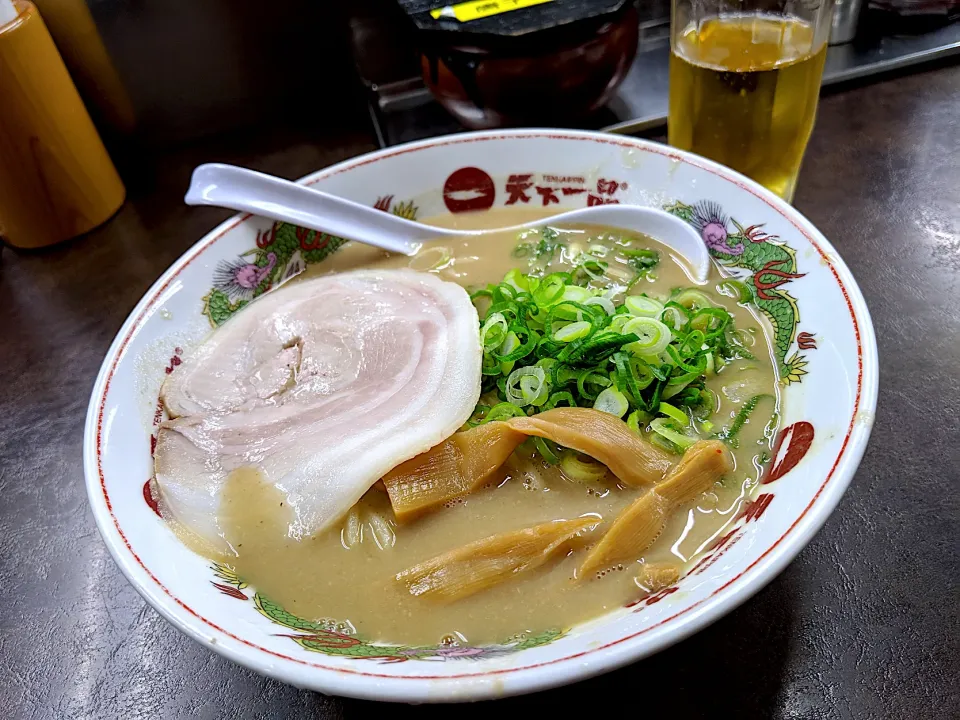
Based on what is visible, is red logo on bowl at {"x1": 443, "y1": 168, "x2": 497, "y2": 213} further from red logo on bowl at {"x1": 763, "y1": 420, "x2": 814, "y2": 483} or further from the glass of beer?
red logo on bowl at {"x1": 763, "y1": 420, "x2": 814, "y2": 483}

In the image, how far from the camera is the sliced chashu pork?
93 centimetres

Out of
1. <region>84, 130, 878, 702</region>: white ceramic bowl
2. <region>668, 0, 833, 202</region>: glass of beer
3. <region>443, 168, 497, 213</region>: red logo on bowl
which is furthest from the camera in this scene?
<region>443, 168, 497, 213</region>: red logo on bowl

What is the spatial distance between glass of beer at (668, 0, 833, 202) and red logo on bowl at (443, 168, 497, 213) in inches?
16.4

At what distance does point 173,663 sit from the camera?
921mm

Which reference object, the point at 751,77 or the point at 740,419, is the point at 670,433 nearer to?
the point at 740,419

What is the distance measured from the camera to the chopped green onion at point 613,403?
3.17 ft

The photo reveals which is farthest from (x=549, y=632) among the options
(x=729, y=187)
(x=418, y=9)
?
(x=418, y=9)

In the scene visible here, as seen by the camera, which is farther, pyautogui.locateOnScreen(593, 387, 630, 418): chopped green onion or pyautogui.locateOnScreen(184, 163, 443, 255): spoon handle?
pyautogui.locateOnScreen(184, 163, 443, 255): spoon handle

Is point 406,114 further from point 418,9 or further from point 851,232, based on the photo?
point 851,232

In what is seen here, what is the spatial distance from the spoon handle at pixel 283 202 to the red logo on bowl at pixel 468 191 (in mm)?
141

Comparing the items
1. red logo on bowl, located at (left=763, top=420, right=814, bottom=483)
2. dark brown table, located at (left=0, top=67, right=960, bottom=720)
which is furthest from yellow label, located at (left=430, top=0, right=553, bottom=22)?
red logo on bowl, located at (left=763, top=420, right=814, bottom=483)

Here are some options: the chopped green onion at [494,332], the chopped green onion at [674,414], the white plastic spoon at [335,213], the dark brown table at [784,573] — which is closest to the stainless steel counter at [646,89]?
the dark brown table at [784,573]

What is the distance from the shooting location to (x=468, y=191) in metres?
1.44

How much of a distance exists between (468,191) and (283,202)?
14.5 inches
